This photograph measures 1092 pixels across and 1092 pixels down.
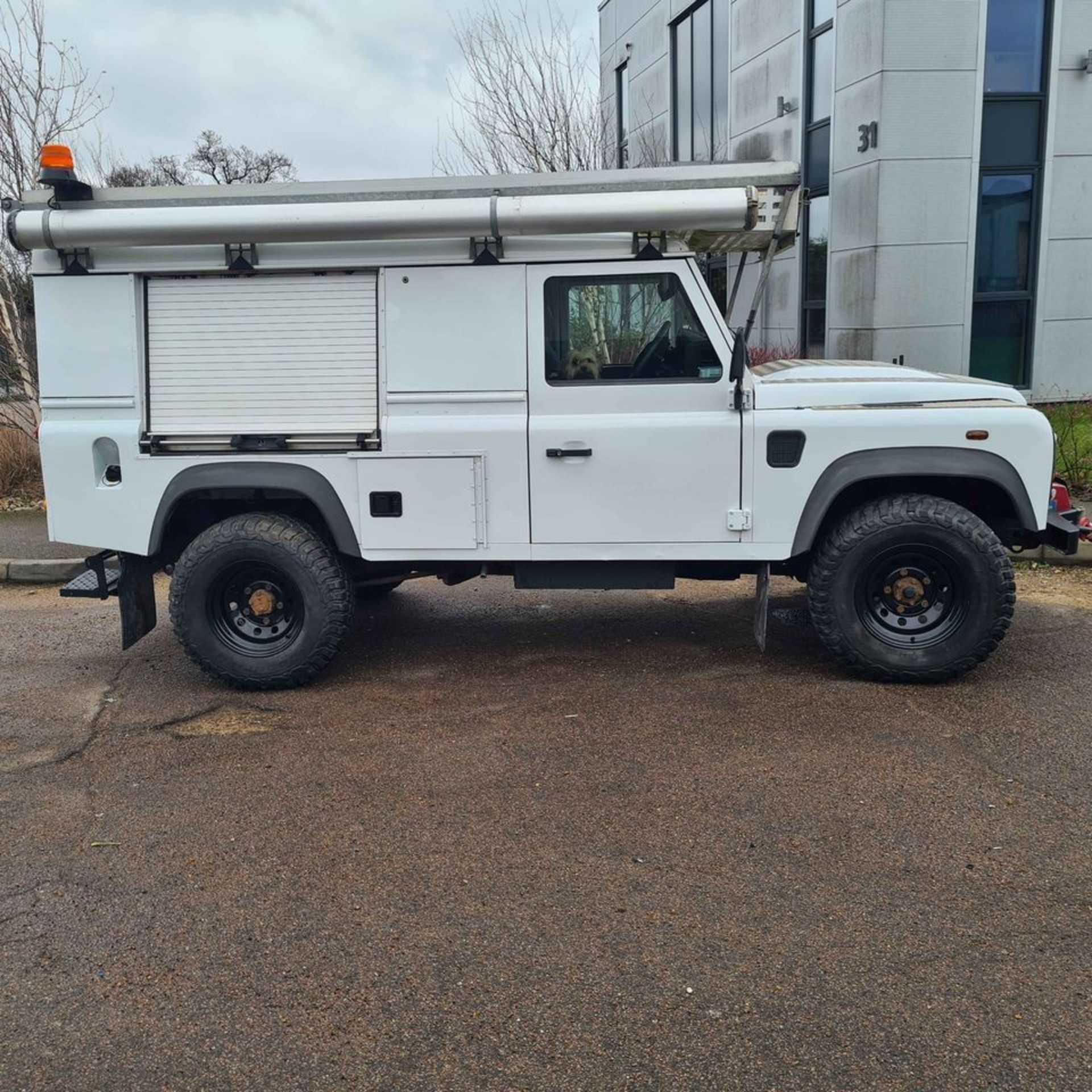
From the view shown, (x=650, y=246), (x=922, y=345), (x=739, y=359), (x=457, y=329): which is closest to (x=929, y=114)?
(x=922, y=345)

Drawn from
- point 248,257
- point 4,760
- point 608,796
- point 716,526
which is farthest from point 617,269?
point 4,760

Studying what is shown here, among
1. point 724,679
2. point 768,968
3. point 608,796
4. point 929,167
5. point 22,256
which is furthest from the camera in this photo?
point 929,167

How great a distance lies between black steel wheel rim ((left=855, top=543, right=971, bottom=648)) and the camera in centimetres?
550

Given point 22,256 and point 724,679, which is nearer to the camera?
point 724,679

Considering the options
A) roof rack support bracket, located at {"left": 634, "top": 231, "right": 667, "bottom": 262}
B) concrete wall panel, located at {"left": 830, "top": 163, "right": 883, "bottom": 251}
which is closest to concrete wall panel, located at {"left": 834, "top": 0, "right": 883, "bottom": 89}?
concrete wall panel, located at {"left": 830, "top": 163, "right": 883, "bottom": 251}

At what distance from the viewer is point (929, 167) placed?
14227 millimetres

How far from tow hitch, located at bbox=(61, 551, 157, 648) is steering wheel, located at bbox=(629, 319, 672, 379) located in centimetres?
279

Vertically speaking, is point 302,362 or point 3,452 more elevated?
point 302,362

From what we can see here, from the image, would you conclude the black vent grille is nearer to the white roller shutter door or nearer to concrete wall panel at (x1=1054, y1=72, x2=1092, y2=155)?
the white roller shutter door

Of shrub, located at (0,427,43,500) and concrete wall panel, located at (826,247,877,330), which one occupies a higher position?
concrete wall panel, located at (826,247,877,330)

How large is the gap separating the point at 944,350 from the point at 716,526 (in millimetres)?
10416

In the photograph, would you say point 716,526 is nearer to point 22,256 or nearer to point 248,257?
point 248,257

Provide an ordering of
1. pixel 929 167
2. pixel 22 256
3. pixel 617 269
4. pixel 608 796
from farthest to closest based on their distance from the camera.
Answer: pixel 929 167 < pixel 22 256 < pixel 617 269 < pixel 608 796

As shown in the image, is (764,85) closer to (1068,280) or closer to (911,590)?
(1068,280)
